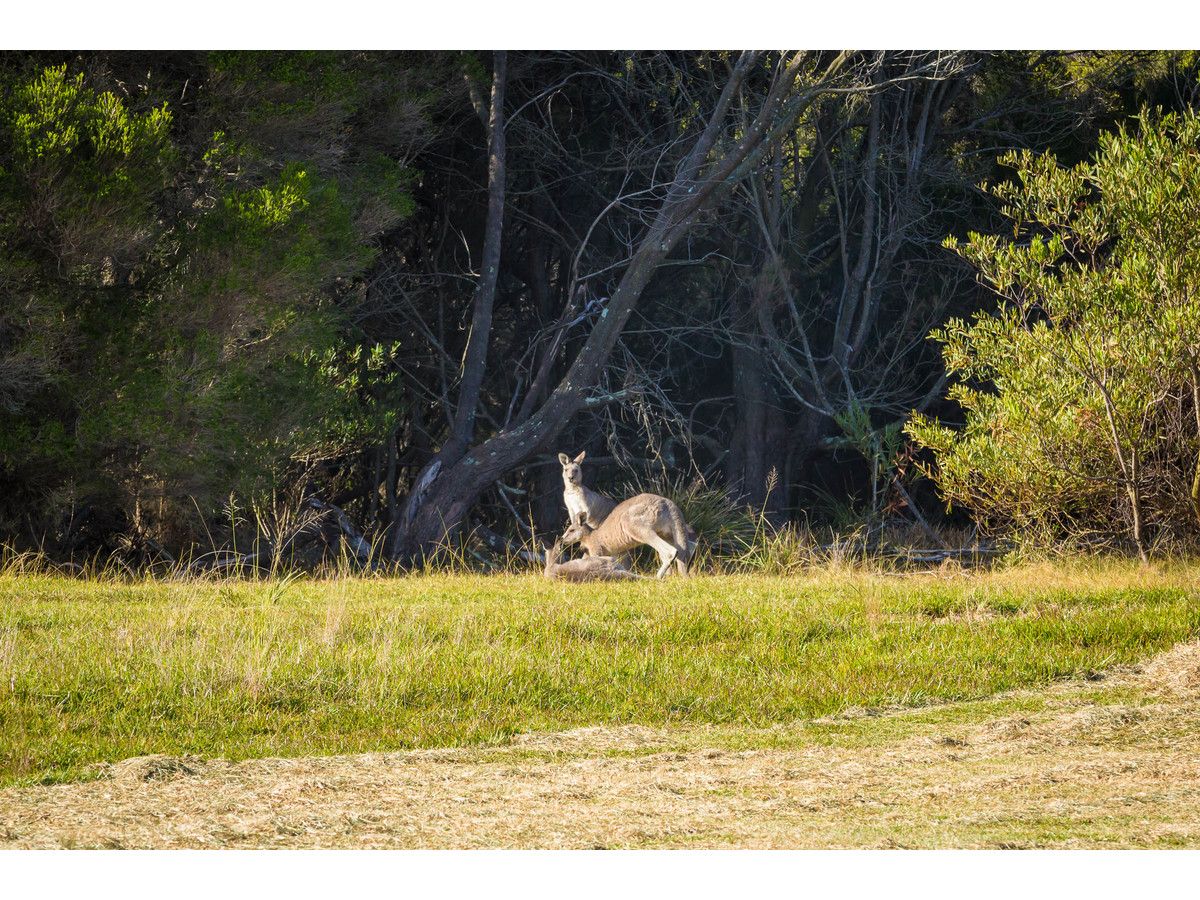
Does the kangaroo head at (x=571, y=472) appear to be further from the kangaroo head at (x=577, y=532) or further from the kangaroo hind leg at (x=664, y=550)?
the kangaroo hind leg at (x=664, y=550)

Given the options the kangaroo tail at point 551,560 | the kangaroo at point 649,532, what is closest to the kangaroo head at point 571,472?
the kangaroo at point 649,532

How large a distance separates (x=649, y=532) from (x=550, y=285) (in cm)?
849

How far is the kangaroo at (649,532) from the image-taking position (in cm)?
1388

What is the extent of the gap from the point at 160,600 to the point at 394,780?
18.0 ft

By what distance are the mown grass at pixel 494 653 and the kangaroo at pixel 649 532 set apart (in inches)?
44.4

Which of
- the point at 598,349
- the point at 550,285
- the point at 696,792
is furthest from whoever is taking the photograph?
the point at 550,285

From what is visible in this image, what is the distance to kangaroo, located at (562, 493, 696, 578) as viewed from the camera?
13.9 meters

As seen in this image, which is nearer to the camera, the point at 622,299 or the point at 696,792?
the point at 696,792

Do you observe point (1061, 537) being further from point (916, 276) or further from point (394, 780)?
point (394, 780)

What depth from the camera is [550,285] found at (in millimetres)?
21594

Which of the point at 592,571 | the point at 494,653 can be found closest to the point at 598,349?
the point at 592,571

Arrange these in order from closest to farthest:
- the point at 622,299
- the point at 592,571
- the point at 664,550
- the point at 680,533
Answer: the point at 592,571 → the point at 664,550 → the point at 680,533 → the point at 622,299

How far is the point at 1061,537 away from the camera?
1416 cm

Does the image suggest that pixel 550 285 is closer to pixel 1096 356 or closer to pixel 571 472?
pixel 571 472
